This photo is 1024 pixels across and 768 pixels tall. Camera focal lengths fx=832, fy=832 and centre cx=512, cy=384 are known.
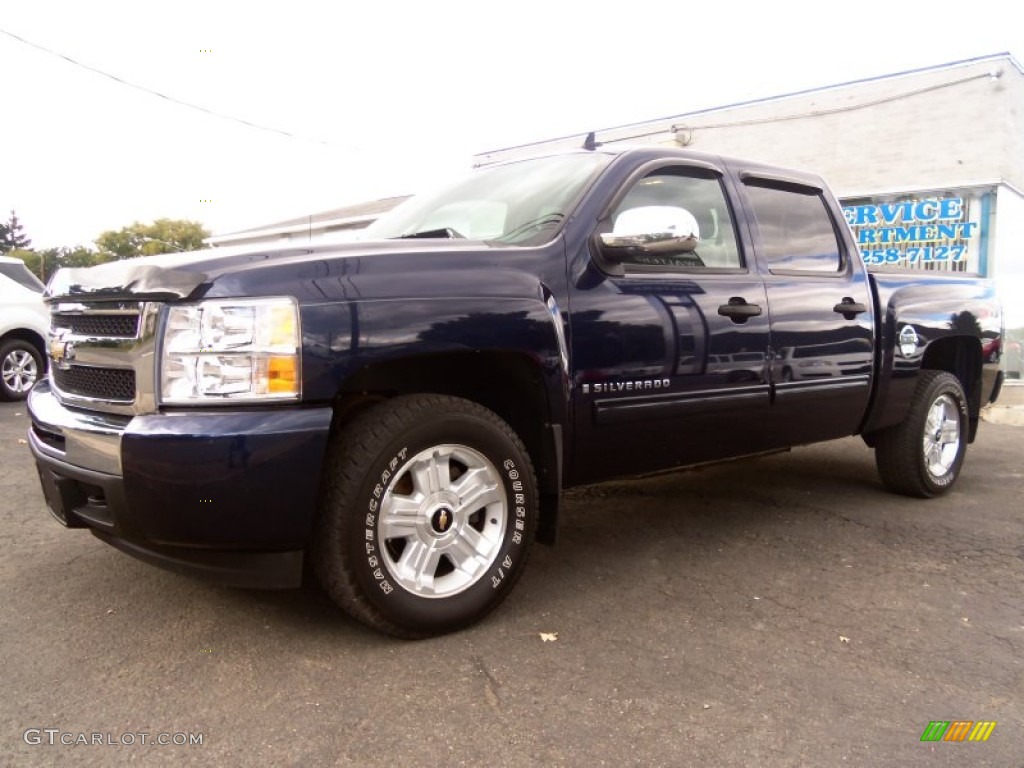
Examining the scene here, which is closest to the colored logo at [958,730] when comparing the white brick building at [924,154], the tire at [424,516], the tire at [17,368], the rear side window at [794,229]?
the tire at [424,516]

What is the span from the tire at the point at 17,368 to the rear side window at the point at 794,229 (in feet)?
26.9

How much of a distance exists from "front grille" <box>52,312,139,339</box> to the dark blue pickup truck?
0.01 meters

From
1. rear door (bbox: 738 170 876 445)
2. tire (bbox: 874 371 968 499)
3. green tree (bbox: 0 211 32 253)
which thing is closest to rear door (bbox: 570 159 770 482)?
rear door (bbox: 738 170 876 445)

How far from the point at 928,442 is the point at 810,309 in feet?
5.32

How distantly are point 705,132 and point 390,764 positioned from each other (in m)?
14.0

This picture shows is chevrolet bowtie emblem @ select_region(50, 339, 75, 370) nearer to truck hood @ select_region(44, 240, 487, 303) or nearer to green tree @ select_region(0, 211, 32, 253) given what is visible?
truck hood @ select_region(44, 240, 487, 303)

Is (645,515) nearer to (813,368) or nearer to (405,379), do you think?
(813,368)

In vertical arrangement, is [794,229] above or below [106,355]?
above

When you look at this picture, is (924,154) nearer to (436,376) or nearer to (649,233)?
(649,233)

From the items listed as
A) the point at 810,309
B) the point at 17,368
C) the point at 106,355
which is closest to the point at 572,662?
the point at 106,355

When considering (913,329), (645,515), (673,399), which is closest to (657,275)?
(673,399)

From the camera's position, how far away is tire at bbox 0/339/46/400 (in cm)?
923

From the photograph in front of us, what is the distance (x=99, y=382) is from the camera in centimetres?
280

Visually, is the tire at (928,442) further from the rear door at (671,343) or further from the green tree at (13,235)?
the green tree at (13,235)
